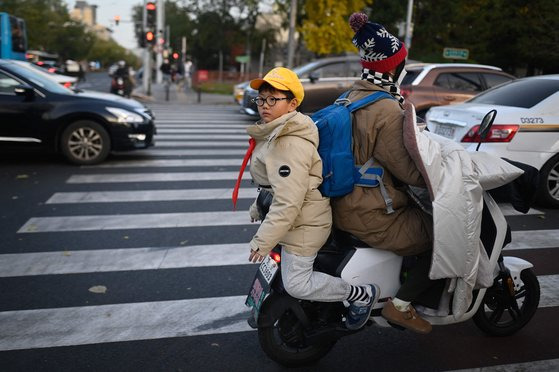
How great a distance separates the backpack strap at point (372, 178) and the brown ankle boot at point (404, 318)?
1.93ft

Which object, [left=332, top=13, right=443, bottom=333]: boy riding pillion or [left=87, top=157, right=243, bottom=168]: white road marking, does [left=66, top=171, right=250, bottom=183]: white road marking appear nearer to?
[left=87, top=157, right=243, bottom=168]: white road marking

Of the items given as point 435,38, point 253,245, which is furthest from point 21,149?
point 435,38

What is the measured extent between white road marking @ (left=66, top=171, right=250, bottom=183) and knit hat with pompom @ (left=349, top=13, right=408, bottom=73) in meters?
5.64

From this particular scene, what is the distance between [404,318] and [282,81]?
4.84ft

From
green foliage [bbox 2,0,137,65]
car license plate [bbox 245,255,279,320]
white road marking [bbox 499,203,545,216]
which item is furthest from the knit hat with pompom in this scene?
green foliage [bbox 2,0,137,65]

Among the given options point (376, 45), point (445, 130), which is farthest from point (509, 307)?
point (445, 130)

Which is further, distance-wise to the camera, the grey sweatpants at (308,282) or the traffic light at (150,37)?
the traffic light at (150,37)

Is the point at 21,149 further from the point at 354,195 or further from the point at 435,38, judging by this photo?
the point at 435,38

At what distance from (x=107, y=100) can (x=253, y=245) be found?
732 centimetres

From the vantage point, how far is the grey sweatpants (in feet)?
9.77

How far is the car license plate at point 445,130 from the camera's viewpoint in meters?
6.98

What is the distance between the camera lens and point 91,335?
369 centimetres

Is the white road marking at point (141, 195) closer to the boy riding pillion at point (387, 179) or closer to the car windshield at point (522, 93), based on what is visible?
the car windshield at point (522, 93)

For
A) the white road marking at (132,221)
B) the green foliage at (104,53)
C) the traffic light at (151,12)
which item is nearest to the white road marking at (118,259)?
the white road marking at (132,221)
